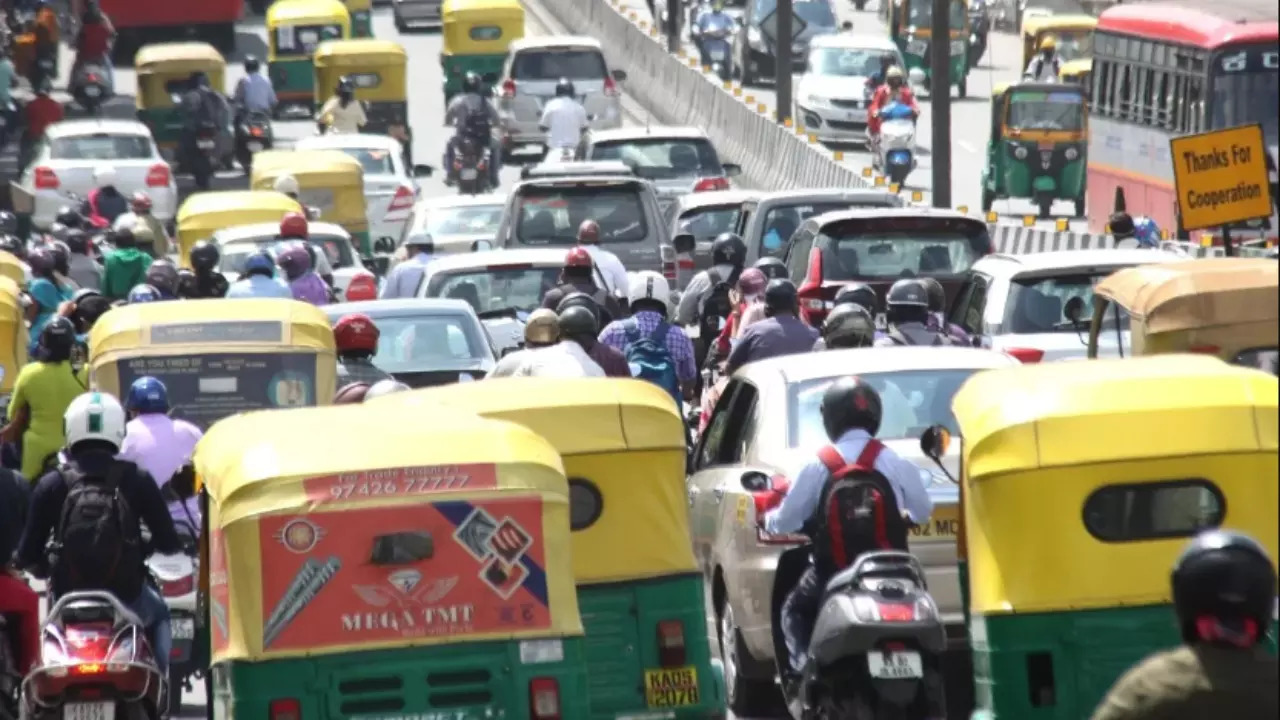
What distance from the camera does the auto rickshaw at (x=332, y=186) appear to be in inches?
1284

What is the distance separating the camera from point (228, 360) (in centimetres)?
1430

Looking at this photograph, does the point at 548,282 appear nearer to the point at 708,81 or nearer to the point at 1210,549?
the point at 1210,549

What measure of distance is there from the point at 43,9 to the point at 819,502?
42.8m

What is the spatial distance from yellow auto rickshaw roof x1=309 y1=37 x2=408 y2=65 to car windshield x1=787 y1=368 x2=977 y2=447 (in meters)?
35.5

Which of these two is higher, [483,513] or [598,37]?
[598,37]

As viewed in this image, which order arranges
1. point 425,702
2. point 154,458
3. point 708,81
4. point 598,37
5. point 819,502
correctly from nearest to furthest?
point 425,702 < point 819,502 < point 154,458 < point 708,81 < point 598,37

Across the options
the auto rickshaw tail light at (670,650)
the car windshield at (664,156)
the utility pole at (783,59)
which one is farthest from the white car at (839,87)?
the auto rickshaw tail light at (670,650)

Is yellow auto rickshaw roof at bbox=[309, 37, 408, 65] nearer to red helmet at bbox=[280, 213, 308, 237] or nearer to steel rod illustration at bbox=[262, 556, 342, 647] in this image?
red helmet at bbox=[280, 213, 308, 237]

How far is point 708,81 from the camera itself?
150ft

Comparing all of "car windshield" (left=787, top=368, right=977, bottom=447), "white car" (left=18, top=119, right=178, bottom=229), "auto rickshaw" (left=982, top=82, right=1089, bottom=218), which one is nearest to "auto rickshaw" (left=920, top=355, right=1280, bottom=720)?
"car windshield" (left=787, top=368, right=977, bottom=447)

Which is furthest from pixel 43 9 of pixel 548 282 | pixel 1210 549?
pixel 1210 549

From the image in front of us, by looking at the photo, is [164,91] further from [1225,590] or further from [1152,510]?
[1225,590]

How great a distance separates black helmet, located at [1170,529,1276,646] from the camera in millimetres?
5309

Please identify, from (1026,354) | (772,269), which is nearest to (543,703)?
(1026,354)
